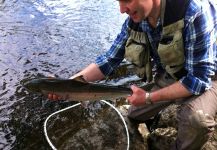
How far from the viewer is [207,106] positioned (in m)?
4.01

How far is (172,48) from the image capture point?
3.97 metres

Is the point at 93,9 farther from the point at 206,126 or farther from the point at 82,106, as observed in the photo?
the point at 206,126

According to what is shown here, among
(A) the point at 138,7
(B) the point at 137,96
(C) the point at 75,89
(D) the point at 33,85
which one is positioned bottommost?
(B) the point at 137,96

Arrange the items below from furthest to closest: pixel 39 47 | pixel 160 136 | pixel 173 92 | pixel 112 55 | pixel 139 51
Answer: pixel 39 47
pixel 112 55
pixel 160 136
pixel 139 51
pixel 173 92

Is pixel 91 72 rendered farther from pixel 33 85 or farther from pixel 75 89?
pixel 33 85

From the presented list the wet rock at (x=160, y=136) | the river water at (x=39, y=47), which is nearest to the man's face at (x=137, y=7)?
the wet rock at (x=160, y=136)

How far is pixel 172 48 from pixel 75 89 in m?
1.07

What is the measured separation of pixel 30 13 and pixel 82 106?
11.2ft

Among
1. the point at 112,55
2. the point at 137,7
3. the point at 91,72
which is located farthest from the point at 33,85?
the point at 137,7

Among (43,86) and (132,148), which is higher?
(43,86)

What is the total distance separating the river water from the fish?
0.87 metres

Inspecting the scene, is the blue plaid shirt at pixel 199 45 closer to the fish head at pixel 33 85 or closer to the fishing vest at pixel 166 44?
the fishing vest at pixel 166 44

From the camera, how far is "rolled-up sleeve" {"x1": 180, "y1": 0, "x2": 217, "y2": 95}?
3771 mm

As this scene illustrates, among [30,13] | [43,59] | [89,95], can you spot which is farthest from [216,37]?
[30,13]
